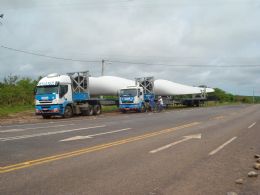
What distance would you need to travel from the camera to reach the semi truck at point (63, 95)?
29.1 meters

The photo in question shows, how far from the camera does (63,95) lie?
1171 inches

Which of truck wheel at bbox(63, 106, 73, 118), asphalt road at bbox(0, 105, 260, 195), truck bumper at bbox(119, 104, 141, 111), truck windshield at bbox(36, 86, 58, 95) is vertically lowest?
asphalt road at bbox(0, 105, 260, 195)

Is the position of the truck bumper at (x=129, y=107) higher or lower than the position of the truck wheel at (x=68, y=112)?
higher

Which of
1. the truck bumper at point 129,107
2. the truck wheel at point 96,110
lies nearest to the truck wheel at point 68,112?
the truck wheel at point 96,110

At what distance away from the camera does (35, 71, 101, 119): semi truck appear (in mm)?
29094

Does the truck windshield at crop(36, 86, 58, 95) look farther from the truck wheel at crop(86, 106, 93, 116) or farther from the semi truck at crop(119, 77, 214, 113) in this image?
the semi truck at crop(119, 77, 214, 113)

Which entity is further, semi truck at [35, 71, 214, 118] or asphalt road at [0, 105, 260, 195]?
semi truck at [35, 71, 214, 118]

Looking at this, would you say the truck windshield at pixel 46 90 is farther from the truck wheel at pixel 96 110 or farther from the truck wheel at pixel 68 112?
the truck wheel at pixel 96 110

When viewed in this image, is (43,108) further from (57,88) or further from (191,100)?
(191,100)

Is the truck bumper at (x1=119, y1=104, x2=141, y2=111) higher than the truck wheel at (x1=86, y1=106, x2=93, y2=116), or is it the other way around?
the truck bumper at (x1=119, y1=104, x2=141, y2=111)

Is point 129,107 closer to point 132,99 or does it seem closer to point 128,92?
point 132,99

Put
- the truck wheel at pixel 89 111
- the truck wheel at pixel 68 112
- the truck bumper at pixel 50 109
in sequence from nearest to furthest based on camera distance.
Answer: the truck bumper at pixel 50 109 < the truck wheel at pixel 68 112 < the truck wheel at pixel 89 111

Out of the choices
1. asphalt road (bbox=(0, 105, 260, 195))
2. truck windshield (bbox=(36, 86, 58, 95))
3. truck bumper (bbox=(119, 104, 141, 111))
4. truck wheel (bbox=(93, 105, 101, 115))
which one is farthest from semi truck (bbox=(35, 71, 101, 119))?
asphalt road (bbox=(0, 105, 260, 195))

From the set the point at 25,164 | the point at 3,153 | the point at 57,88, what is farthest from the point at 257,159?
the point at 57,88
